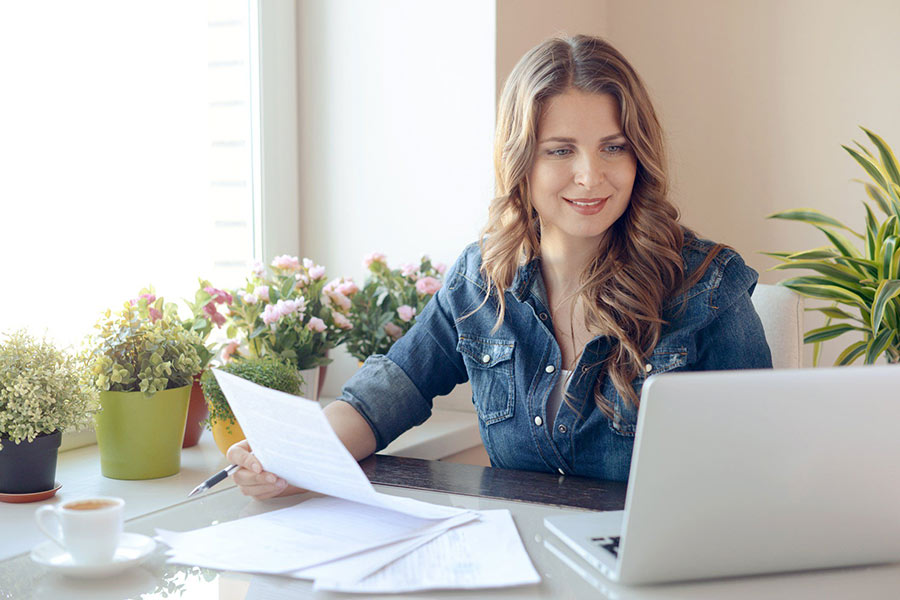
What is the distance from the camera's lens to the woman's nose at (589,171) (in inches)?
54.6

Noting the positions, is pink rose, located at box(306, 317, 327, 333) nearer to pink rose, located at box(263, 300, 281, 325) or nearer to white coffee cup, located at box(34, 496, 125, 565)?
pink rose, located at box(263, 300, 281, 325)

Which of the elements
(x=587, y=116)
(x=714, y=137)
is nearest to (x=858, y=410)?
(x=587, y=116)

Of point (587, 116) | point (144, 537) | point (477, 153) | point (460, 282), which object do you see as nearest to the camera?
point (144, 537)

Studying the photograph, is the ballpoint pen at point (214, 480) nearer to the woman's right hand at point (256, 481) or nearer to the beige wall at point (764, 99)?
the woman's right hand at point (256, 481)

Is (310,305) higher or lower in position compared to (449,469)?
higher

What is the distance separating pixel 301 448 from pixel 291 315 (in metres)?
0.82

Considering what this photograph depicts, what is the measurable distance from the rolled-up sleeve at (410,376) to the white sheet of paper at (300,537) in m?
0.36

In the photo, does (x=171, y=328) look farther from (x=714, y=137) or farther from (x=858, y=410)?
(x=714, y=137)

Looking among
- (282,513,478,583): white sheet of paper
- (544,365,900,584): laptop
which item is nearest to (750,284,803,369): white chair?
Result: (544,365,900,584): laptop

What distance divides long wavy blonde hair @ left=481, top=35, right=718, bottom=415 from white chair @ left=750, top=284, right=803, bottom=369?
0.16 m

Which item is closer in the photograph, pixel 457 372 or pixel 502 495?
pixel 502 495

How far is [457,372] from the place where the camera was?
5.19ft

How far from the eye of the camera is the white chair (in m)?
1.46

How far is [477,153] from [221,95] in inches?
25.0
